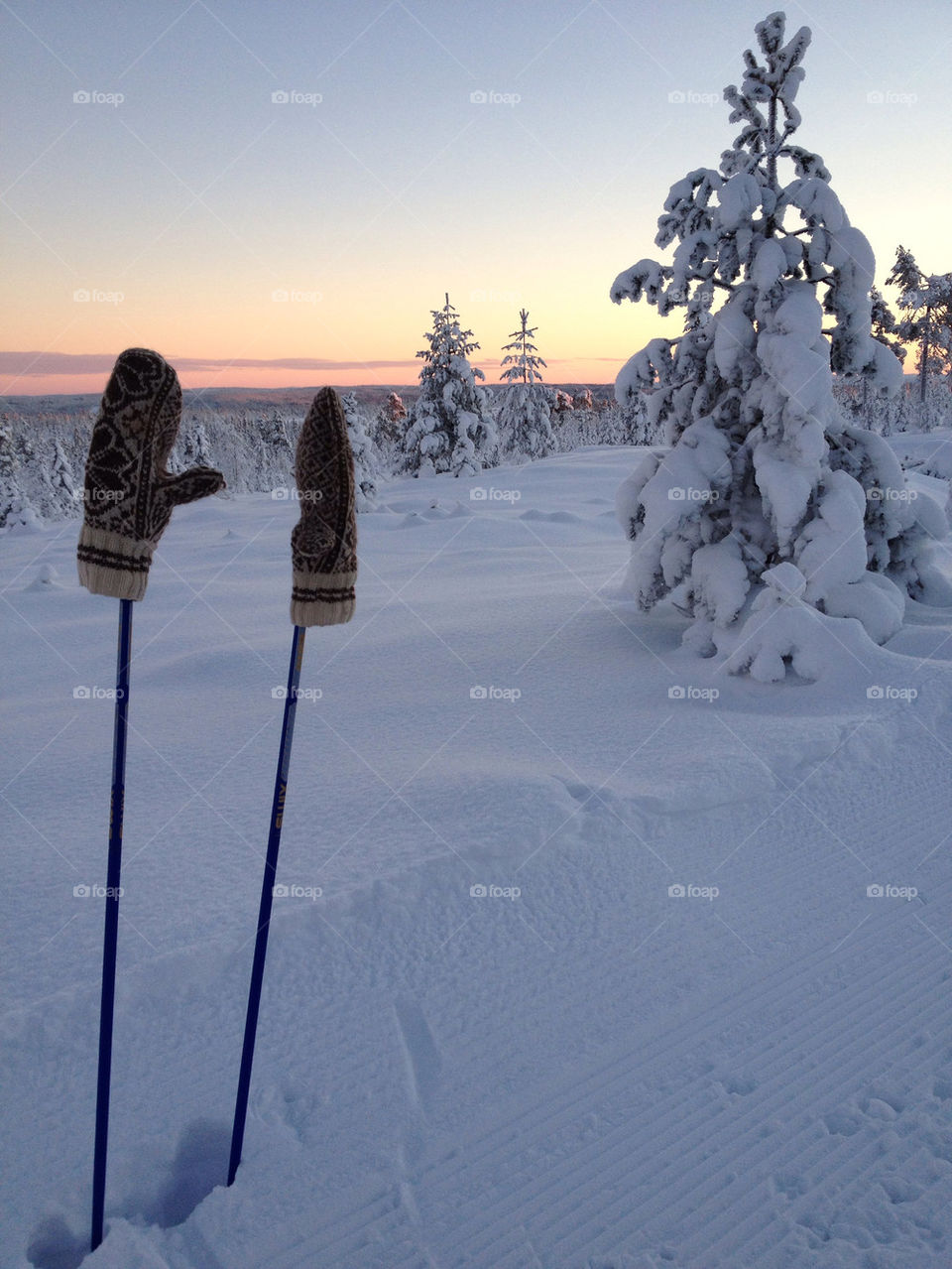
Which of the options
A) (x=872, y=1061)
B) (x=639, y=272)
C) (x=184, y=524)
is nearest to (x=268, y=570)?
(x=639, y=272)

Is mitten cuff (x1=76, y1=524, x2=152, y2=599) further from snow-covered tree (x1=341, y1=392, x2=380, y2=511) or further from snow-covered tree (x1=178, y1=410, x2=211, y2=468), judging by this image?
snow-covered tree (x1=178, y1=410, x2=211, y2=468)

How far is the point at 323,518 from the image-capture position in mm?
2799

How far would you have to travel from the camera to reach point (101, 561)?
99.2 inches

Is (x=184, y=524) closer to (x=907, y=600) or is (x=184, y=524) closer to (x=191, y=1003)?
(x=907, y=600)

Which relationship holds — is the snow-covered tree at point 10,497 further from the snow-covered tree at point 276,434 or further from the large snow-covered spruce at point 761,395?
the large snow-covered spruce at point 761,395

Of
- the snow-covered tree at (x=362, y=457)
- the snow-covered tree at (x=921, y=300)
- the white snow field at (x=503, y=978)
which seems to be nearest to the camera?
the white snow field at (x=503, y=978)

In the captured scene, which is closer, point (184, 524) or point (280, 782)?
point (280, 782)

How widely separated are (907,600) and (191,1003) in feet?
31.0

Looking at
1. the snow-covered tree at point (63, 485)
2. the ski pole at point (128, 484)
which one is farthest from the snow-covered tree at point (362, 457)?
the ski pole at point (128, 484)

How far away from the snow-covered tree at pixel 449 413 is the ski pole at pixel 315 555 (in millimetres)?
34658

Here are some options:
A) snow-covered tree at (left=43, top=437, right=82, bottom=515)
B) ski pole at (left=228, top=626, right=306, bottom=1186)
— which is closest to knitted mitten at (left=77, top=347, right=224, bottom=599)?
ski pole at (left=228, top=626, right=306, bottom=1186)

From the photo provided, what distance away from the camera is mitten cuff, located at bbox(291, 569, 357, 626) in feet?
9.35

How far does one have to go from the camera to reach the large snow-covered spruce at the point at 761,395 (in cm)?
838

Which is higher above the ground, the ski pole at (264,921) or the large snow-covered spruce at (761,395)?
the large snow-covered spruce at (761,395)
